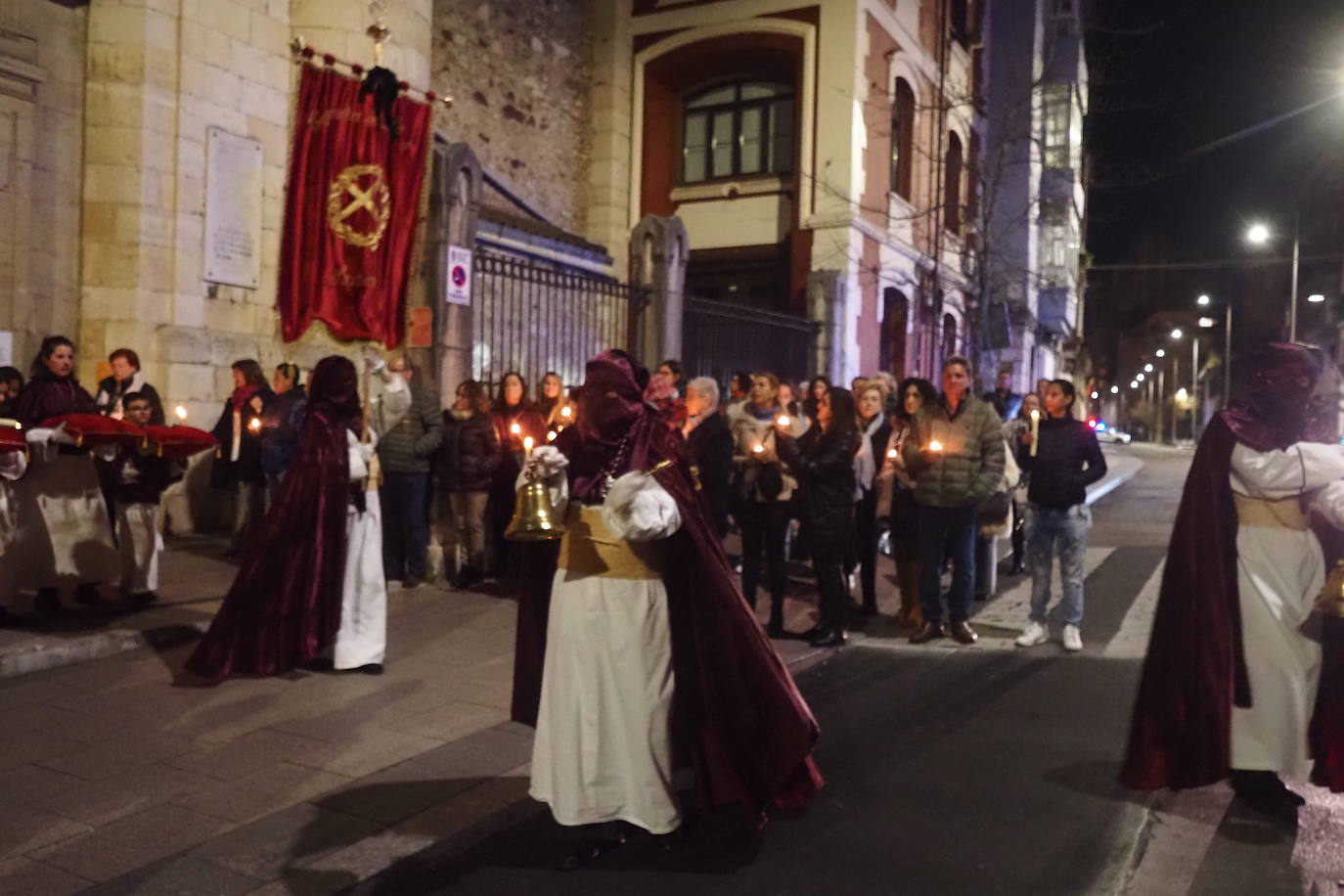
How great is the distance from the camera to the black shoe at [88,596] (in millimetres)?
8086

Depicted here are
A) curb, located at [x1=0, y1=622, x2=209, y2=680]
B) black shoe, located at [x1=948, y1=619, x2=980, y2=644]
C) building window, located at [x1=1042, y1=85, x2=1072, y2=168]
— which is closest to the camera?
curb, located at [x1=0, y1=622, x2=209, y2=680]

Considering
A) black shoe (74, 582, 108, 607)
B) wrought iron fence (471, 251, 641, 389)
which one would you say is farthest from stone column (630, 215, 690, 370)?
black shoe (74, 582, 108, 607)

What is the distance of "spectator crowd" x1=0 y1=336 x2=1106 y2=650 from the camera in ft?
25.7

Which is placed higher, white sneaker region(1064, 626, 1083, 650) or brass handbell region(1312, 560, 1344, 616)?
brass handbell region(1312, 560, 1344, 616)

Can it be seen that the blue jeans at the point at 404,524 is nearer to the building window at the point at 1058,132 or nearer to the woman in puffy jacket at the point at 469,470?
the woman in puffy jacket at the point at 469,470

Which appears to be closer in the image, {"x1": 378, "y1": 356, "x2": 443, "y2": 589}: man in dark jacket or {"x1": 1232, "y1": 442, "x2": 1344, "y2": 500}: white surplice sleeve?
{"x1": 1232, "y1": 442, "x2": 1344, "y2": 500}: white surplice sleeve

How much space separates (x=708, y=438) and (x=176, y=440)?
12.2ft

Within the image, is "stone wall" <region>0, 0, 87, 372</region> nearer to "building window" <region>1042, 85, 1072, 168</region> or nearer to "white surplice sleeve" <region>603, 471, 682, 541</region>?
"white surplice sleeve" <region>603, 471, 682, 541</region>

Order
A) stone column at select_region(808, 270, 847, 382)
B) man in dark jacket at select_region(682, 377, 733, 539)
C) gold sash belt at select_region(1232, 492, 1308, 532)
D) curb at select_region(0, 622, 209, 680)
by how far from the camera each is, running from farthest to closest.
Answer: stone column at select_region(808, 270, 847, 382) < man in dark jacket at select_region(682, 377, 733, 539) < curb at select_region(0, 622, 209, 680) < gold sash belt at select_region(1232, 492, 1308, 532)

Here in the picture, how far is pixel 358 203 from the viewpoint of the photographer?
11.9 m

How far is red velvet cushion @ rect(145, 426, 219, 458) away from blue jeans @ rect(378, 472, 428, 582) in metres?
1.70

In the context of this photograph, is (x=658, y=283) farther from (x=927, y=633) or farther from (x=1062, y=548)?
(x=1062, y=548)

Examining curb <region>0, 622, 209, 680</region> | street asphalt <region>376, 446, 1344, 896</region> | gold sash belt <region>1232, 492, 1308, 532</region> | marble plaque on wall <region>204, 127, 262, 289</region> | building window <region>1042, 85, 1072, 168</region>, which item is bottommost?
street asphalt <region>376, 446, 1344, 896</region>

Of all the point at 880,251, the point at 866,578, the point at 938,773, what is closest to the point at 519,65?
the point at 880,251
